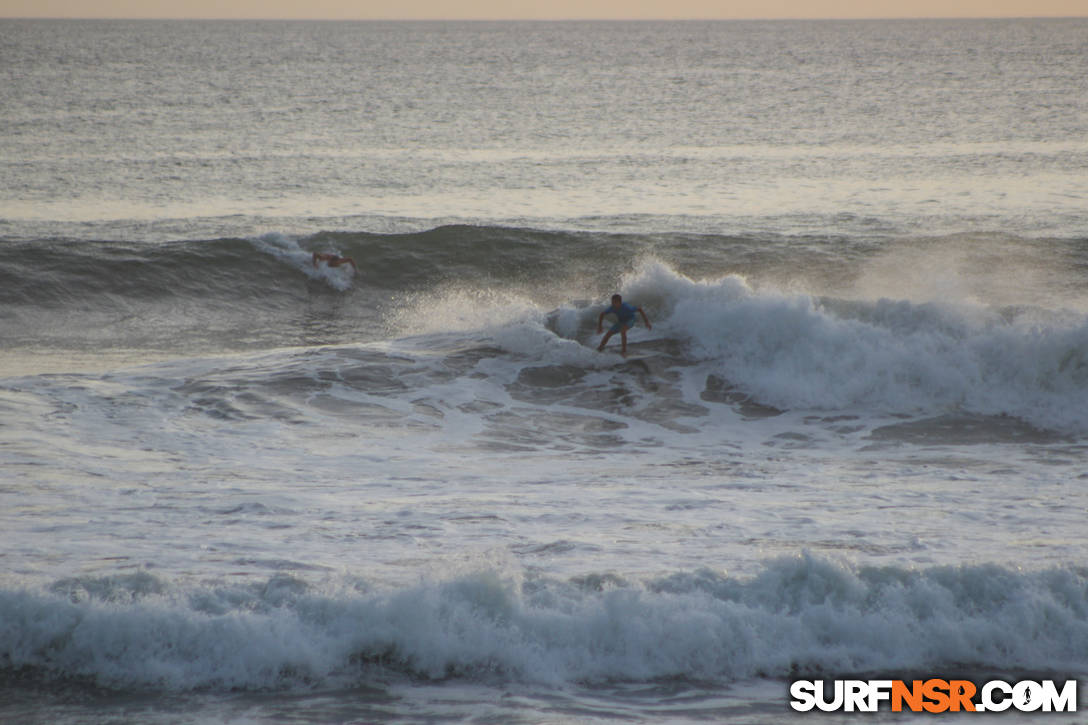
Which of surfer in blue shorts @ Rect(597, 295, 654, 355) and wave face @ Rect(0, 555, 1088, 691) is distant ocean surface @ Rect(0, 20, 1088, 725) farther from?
surfer in blue shorts @ Rect(597, 295, 654, 355)

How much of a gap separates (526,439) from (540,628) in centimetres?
551

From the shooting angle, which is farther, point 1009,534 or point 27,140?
point 27,140

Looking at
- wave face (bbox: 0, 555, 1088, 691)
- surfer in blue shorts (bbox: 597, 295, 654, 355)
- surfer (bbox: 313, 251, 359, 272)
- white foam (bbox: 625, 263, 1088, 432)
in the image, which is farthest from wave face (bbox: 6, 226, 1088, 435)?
wave face (bbox: 0, 555, 1088, 691)

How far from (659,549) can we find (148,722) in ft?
13.1

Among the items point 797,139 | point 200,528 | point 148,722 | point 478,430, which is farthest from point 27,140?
point 148,722

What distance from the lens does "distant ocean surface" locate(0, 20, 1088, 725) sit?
272 inches

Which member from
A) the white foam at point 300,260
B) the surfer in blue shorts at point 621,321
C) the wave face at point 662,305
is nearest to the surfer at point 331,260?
the white foam at point 300,260

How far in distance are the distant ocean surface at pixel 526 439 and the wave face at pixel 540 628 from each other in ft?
0.08

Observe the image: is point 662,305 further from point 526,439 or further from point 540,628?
point 540,628

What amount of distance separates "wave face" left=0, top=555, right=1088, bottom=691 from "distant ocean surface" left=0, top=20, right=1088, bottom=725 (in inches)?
0.9

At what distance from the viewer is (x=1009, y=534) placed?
28.4 ft

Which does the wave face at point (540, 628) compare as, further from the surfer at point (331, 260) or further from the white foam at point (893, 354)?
the surfer at point (331, 260)

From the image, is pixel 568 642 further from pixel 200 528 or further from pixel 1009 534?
pixel 1009 534

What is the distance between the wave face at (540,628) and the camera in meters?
6.79
